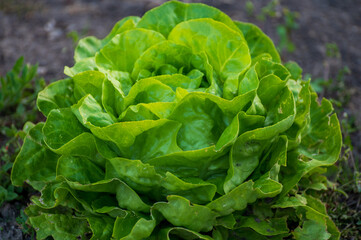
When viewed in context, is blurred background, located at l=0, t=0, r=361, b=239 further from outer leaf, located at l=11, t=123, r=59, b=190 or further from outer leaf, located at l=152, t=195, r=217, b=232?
outer leaf, located at l=152, t=195, r=217, b=232

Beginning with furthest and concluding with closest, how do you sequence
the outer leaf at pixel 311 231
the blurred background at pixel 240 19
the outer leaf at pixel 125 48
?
the blurred background at pixel 240 19 → the outer leaf at pixel 125 48 → the outer leaf at pixel 311 231

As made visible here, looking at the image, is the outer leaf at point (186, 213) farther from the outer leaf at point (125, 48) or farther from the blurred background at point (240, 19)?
the blurred background at point (240, 19)

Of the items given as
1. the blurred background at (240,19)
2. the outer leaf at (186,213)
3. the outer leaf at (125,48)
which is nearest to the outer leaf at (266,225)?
the outer leaf at (186,213)

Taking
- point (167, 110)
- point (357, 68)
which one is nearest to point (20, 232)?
point (167, 110)

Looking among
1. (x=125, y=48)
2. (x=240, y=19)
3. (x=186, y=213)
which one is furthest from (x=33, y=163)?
(x=240, y=19)

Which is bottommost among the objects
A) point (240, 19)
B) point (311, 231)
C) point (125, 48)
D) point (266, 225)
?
point (311, 231)

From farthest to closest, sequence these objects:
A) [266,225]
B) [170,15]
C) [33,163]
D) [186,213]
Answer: [170,15]
[33,163]
[266,225]
[186,213]

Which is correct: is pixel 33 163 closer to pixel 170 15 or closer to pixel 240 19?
pixel 170 15

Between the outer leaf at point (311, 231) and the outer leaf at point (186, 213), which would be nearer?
the outer leaf at point (186, 213)

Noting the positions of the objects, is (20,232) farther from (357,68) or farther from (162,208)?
(357,68)
